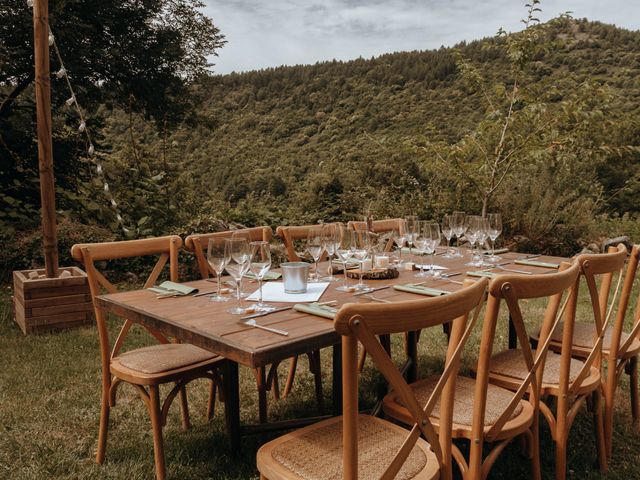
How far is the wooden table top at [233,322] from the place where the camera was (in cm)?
152

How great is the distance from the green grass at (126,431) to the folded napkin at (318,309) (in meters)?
0.92

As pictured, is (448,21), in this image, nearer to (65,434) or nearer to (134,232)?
(134,232)

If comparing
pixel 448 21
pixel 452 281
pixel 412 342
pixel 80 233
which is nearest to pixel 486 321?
pixel 452 281

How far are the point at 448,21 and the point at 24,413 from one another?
13.2 meters

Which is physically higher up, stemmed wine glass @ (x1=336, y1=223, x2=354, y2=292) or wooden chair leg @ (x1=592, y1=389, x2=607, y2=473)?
stemmed wine glass @ (x1=336, y1=223, x2=354, y2=292)

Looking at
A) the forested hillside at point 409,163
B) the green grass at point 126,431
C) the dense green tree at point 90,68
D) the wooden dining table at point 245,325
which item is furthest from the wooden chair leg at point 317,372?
the dense green tree at point 90,68

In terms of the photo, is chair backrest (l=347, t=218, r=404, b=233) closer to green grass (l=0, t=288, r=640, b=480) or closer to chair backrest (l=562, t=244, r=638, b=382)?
green grass (l=0, t=288, r=640, b=480)

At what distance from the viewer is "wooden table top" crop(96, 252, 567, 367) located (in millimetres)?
1518

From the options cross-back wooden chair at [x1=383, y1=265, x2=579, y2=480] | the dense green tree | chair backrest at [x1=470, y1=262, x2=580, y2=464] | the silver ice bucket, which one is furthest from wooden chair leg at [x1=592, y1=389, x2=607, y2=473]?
the dense green tree

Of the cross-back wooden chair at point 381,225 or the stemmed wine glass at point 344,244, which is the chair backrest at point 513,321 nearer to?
the stemmed wine glass at point 344,244

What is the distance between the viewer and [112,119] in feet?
27.1

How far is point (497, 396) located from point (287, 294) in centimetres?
92

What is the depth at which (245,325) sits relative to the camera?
174 centimetres

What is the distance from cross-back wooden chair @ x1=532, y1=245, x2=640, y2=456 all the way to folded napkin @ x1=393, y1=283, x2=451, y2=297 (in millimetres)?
491
